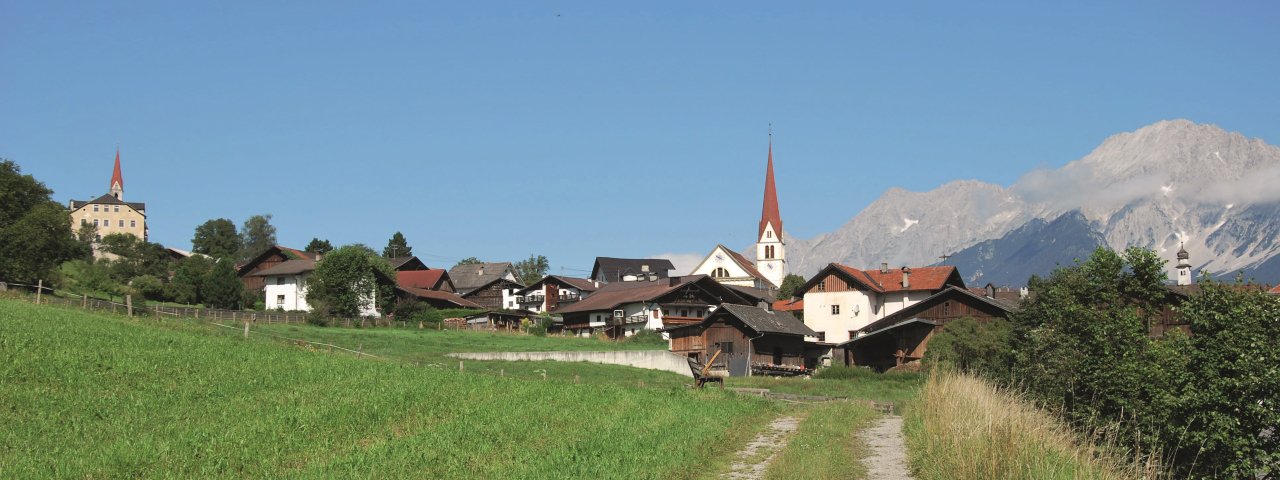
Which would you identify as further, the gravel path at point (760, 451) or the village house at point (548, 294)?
the village house at point (548, 294)

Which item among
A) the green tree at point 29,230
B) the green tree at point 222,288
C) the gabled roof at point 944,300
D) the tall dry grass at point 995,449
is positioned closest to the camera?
the tall dry grass at point 995,449

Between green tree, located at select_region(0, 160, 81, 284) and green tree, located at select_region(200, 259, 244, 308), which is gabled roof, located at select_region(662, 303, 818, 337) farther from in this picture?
green tree, located at select_region(0, 160, 81, 284)

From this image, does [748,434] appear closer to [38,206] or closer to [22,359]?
[22,359]

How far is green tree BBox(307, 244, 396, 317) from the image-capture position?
299 ft

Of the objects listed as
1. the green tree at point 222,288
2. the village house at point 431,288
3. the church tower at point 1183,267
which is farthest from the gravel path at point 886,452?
the church tower at point 1183,267

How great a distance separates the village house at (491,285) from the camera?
127625 mm

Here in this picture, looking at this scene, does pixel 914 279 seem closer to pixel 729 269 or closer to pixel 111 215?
pixel 729 269

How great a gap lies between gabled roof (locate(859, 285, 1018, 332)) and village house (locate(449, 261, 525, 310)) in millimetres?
52900

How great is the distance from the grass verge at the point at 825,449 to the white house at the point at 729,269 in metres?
116

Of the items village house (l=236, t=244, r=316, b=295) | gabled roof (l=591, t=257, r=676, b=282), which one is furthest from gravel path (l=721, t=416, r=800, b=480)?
gabled roof (l=591, t=257, r=676, b=282)

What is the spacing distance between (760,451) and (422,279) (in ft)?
316

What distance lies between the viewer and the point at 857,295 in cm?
9338

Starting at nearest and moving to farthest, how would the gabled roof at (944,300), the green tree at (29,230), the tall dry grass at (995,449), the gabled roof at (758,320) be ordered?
the tall dry grass at (995,449), the green tree at (29,230), the gabled roof at (944,300), the gabled roof at (758,320)

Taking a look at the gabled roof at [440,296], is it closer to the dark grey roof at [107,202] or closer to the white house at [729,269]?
the white house at [729,269]
